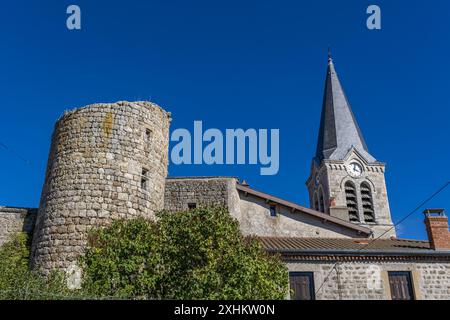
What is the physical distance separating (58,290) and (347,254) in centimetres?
842

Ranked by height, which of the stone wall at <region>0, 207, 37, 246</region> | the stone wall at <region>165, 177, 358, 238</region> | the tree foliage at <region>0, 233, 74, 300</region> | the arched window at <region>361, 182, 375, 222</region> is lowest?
the tree foliage at <region>0, 233, 74, 300</region>

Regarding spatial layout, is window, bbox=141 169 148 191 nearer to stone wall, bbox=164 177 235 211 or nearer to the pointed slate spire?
stone wall, bbox=164 177 235 211

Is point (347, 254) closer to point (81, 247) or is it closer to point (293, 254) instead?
point (293, 254)

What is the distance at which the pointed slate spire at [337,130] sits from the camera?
3797 centimetres

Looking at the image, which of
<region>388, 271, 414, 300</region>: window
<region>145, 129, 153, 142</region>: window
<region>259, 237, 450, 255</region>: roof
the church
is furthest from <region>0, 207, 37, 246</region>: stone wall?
<region>388, 271, 414, 300</region>: window

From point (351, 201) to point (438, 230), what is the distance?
21727 mm

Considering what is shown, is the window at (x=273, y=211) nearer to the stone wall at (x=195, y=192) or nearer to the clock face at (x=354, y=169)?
the stone wall at (x=195, y=192)

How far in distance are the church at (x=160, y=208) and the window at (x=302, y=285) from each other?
0.03 meters

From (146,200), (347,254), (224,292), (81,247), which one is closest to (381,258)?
(347,254)

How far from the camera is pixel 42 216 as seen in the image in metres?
13.7

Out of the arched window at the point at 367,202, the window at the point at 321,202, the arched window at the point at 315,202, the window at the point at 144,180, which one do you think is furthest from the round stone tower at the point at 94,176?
the arched window at the point at 315,202

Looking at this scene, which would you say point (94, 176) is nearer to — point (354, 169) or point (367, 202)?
point (367, 202)

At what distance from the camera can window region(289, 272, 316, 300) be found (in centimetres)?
1233

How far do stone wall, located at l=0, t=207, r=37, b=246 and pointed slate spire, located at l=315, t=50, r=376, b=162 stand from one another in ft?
91.3
